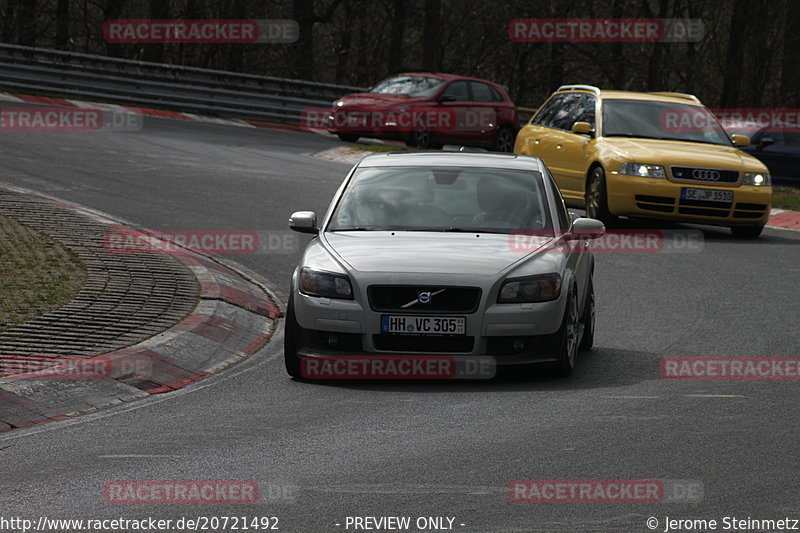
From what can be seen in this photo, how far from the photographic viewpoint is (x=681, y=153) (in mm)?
17641

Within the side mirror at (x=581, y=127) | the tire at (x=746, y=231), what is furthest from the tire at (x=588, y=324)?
the side mirror at (x=581, y=127)

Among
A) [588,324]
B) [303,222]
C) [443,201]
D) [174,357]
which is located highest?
[443,201]

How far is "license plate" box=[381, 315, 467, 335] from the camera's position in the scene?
865 cm

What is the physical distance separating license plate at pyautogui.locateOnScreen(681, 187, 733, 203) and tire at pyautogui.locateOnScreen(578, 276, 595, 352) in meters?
7.41

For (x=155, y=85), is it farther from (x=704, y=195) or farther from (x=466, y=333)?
(x=466, y=333)

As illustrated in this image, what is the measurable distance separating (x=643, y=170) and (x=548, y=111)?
350 centimetres

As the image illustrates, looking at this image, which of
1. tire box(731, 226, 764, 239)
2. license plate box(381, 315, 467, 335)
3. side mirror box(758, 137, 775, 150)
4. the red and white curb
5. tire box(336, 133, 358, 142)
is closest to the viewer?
the red and white curb

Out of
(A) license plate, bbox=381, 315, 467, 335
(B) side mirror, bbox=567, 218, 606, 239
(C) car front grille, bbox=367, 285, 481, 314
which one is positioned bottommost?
(A) license plate, bbox=381, 315, 467, 335

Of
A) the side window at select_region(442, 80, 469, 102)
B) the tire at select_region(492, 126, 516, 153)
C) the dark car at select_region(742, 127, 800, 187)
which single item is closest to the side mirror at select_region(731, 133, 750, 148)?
the dark car at select_region(742, 127, 800, 187)

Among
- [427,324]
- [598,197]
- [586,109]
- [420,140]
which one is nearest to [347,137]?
[420,140]

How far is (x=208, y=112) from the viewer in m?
31.5

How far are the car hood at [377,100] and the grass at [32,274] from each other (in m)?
15.0

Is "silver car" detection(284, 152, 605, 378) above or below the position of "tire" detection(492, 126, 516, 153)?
above

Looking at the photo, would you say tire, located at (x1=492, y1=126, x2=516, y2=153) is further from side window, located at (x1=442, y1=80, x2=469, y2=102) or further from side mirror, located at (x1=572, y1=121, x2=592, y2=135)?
side mirror, located at (x1=572, y1=121, x2=592, y2=135)
